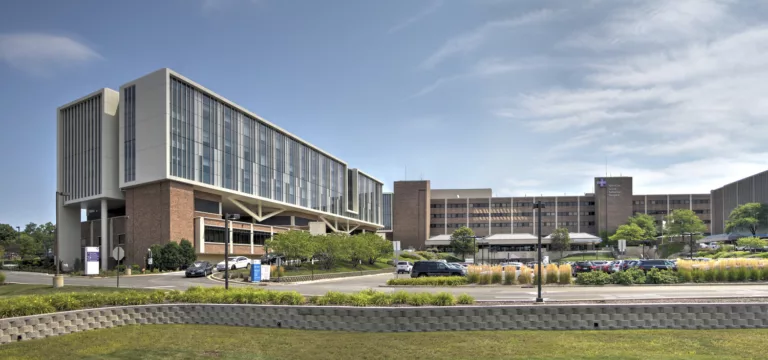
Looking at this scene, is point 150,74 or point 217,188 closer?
point 150,74

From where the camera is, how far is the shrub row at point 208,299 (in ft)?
48.1

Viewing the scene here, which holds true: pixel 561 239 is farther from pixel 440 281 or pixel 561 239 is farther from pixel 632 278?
pixel 632 278

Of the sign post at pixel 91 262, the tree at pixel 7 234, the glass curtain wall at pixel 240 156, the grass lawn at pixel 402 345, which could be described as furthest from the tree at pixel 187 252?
the tree at pixel 7 234

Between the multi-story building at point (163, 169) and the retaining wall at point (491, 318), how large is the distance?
50.8 metres

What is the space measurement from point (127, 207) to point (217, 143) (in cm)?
1322

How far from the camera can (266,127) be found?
85312 millimetres

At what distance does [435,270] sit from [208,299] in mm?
28119

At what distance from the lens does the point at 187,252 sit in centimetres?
6122

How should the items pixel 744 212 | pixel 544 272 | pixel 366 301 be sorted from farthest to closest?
pixel 744 212
pixel 544 272
pixel 366 301

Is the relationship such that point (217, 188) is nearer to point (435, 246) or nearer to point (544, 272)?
point (544, 272)

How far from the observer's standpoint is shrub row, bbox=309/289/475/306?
15617 mm

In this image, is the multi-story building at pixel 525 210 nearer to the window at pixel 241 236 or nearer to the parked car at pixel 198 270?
the window at pixel 241 236

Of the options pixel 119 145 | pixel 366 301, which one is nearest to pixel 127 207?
pixel 119 145

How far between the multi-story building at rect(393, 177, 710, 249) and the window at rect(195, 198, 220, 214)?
232ft
